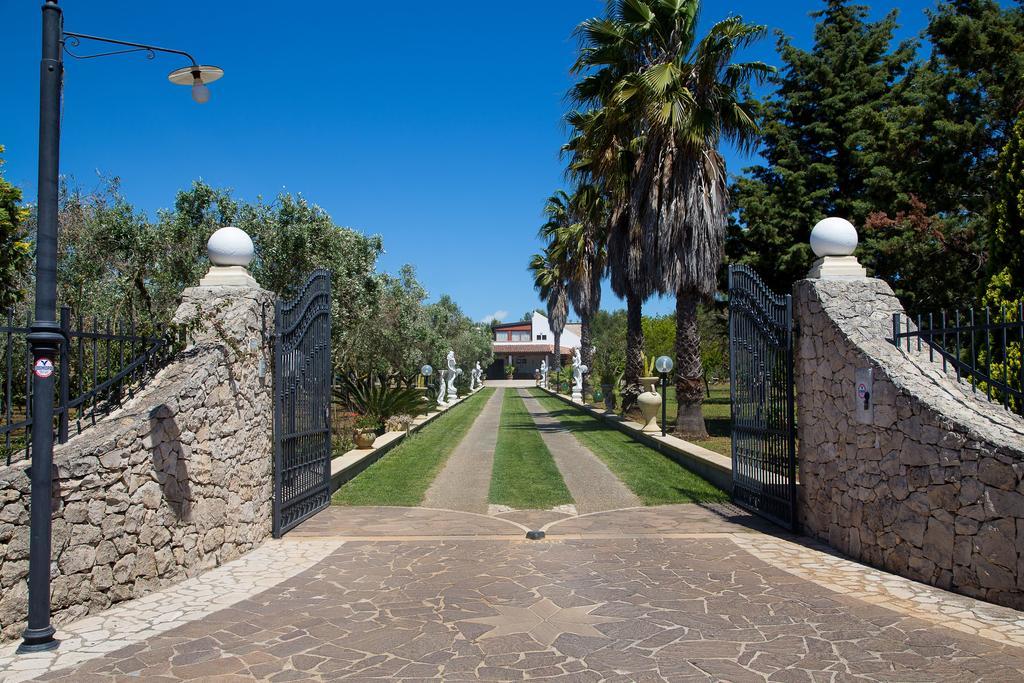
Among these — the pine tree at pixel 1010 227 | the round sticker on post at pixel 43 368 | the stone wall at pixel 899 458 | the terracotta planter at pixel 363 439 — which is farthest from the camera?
the terracotta planter at pixel 363 439

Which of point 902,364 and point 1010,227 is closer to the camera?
point 902,364

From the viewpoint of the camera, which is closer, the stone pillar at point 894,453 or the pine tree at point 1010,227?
the stone pillar at point 894,453

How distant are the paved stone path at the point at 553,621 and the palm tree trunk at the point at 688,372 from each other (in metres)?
9.15

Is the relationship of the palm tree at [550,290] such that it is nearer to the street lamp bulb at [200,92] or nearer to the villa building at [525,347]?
the villa building at [525,347]

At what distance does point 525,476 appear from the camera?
12.9m

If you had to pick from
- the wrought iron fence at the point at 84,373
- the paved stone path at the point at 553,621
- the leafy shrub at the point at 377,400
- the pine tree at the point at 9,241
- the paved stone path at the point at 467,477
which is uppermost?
the pine tree at the point at 9,241

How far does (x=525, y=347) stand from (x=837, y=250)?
289 feet

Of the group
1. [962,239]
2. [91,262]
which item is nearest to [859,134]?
[962,239]

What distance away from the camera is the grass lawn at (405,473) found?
1076 centimetres

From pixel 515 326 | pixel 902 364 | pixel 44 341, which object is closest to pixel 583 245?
pixel 902 364

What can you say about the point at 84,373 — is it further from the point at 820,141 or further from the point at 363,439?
the point at 820,141

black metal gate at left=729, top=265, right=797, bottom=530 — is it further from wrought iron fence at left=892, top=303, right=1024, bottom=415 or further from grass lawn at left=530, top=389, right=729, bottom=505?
wrought iron fence at left=892, top=303, right=1024, bottom=415

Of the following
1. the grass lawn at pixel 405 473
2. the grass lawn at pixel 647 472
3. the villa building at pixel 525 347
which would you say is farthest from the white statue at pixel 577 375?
the villa building at pixel 525 347

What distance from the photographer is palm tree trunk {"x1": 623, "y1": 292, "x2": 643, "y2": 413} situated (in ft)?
78.6
